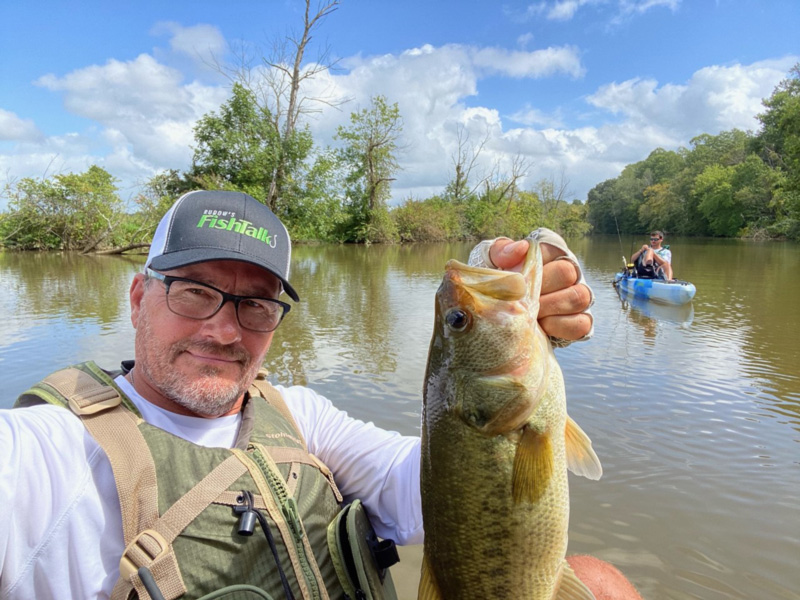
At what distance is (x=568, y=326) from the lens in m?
1.95

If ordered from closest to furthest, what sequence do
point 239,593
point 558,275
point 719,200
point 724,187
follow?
point 239,593 < point 558,275 < point 724,187 < point 719,200

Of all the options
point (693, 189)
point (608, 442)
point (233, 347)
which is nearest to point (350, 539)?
point (233, 347)

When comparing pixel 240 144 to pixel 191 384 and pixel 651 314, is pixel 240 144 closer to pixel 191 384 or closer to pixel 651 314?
pixel 651 314

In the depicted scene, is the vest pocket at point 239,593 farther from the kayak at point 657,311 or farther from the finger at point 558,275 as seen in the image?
the kayak at point 657,311

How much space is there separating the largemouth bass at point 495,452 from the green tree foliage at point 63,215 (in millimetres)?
36895

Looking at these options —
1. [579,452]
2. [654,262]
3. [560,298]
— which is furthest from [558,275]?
[654,262]

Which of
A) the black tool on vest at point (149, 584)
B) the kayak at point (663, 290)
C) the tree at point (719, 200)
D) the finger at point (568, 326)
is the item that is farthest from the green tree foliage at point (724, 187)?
the black tool on vest at point (149, 584)

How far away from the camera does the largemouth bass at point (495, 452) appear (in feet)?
5.52

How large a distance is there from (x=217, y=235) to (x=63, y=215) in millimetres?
38112

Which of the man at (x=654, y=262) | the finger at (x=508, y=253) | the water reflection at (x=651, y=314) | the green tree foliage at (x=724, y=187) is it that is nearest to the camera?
the finger at (x=508, y=253)

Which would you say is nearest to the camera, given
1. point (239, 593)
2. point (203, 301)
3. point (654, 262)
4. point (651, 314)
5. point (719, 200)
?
point (239, 593)

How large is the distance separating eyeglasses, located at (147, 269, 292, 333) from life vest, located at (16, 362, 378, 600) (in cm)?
41

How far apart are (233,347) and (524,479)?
133 centimetres

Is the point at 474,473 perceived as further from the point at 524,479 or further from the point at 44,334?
the point at 44,334
